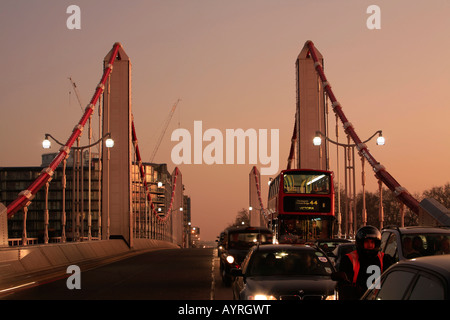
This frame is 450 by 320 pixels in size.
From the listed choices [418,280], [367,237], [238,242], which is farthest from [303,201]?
[418,280]

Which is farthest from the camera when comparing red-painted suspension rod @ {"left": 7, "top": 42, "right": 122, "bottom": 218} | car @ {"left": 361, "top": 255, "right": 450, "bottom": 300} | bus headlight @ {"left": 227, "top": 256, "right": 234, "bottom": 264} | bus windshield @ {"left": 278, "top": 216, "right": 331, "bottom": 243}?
red-painted suspension rod @ {"left": 7, "top": 42, "right": 122, "bottom": 218}

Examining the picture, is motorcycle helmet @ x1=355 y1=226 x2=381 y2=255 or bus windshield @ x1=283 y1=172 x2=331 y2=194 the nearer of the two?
motorcycle helmet @ x1=355 y1=226 x2=381 y2=255

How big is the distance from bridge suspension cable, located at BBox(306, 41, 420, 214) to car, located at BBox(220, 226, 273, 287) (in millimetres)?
13784

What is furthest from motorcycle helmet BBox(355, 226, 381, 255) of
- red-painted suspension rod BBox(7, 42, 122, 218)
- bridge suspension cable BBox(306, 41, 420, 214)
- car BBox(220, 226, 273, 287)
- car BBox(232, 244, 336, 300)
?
bridge suspension cable BBox(306, 41, 420, 214)

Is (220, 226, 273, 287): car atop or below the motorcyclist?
below

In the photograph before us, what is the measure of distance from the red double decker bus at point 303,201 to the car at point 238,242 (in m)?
9.11

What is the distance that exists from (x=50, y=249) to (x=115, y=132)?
24532 millimetres

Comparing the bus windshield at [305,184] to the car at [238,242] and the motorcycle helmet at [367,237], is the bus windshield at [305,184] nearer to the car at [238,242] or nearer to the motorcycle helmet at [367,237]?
the car at [238,242]

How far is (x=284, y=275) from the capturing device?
35.8 ft

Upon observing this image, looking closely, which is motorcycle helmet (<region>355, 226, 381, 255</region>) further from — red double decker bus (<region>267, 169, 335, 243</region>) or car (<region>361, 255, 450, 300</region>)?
red double decker bus (<region>267, 169, 335, 243</region>)

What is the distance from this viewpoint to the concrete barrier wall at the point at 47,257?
2088 centimetres

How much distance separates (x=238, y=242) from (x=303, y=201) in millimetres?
10471

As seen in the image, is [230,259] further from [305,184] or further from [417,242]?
[305,184]

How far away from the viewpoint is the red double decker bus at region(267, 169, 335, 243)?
31.5 m
